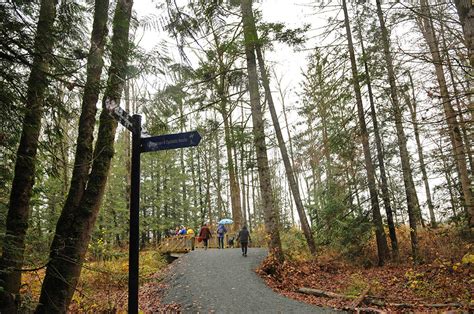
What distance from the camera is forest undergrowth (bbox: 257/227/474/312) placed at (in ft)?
23.6

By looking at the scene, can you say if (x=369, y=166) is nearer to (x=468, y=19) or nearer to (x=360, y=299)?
(x=360, y=299)

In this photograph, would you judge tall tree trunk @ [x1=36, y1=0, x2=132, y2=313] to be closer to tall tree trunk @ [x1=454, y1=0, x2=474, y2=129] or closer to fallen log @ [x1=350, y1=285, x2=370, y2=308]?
tall tree trunk @ [x1=454, y1=0, x2=474, y2=129]

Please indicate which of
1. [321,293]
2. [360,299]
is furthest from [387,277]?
[360,299]

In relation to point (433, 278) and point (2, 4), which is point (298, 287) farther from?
point (2, 4)

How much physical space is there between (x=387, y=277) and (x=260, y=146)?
5.98 m

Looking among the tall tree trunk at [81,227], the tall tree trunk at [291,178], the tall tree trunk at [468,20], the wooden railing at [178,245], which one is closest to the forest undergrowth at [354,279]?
the tall tree trunk at [81,227]

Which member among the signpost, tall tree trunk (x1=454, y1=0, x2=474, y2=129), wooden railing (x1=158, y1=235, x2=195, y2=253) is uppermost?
tall tree trunk (x1=454, y1=0, x2=474, y2=129)

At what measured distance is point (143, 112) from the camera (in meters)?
4.00

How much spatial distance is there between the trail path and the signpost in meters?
5.02

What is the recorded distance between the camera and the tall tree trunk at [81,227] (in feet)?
12.4

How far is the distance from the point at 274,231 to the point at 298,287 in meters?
2.15

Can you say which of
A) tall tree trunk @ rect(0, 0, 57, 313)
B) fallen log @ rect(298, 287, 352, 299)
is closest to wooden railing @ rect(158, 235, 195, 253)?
fallen log @ rect(298, 287, 352, 299)

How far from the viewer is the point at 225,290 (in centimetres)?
902

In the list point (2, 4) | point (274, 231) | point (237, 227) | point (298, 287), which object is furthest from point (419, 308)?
point (237, 227)
